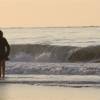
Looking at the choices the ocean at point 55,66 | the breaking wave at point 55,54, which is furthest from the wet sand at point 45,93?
the breaking wave at point 55,54

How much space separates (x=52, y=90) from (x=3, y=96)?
1.38 m

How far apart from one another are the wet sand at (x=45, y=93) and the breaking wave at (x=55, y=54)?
10053 millimetres

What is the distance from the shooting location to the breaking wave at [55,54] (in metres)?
22.0

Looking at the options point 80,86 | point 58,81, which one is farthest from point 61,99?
point 58,81

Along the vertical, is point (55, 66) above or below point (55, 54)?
above

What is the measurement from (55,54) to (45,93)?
14442 mm

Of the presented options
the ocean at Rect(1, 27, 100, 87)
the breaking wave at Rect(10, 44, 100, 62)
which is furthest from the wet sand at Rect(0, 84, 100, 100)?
the breaking wave at Rect(10, 44, 100, 62)

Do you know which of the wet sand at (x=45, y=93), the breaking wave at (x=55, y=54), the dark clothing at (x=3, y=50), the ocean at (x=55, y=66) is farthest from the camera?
the breaking wave at (x=55, y=54)

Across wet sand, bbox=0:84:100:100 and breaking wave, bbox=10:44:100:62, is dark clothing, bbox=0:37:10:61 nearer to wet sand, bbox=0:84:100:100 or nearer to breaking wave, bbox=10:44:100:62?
wet sand, bbox=0:84:100:100

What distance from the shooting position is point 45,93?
9953 millimetres

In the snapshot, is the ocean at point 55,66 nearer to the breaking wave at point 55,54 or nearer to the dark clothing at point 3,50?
the breaking wave at point 55,54

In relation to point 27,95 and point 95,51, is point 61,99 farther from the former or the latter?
point 95,51

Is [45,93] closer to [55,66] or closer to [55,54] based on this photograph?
[55,66]

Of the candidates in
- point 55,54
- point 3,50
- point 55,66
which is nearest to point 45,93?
point 3,50
